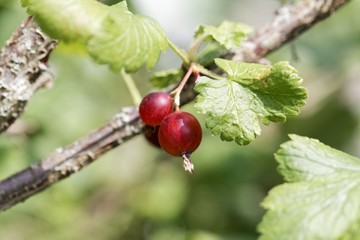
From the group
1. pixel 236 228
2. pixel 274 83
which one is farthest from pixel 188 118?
pixel 236 228

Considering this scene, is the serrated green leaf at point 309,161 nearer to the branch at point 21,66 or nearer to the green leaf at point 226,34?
the green leaf at point 226,34

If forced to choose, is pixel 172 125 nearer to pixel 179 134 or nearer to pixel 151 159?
pixel 179 134

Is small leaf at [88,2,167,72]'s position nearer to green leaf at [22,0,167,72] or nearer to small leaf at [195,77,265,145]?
green leaf at [22,0,167,72]

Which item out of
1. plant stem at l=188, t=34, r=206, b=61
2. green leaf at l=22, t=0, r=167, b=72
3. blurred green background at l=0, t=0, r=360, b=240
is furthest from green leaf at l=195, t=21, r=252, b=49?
blurred green background at l=0, t=0, r=360, b=240

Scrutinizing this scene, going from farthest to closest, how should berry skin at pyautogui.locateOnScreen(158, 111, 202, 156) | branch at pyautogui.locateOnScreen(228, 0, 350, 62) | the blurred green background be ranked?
the blurred green background, branch at pyautogui.locateOnScreen(228, 0, 350, 62), berry skin at pyautogui.locateOnScreen(158, 111, 202, 156)

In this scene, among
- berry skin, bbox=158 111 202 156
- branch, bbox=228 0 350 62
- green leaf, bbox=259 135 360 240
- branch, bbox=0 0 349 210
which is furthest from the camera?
branch, bbox=228 0 350 62

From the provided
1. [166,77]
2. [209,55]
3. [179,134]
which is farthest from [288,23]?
[179,134]
